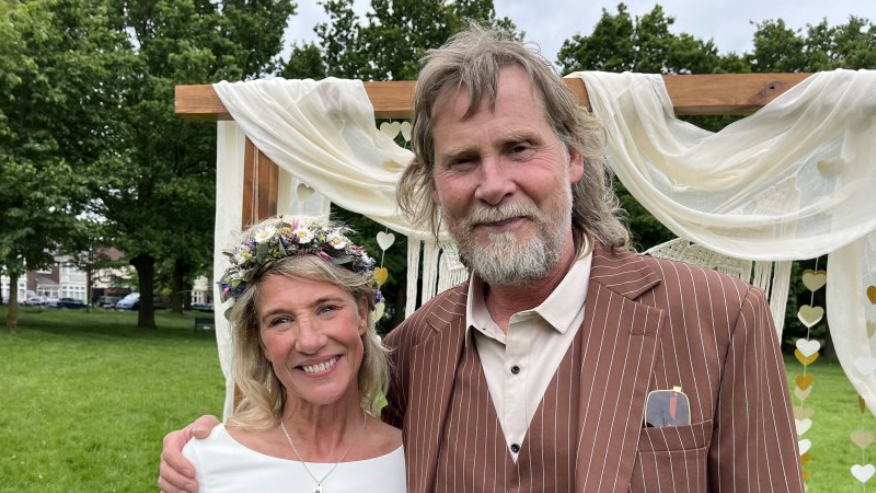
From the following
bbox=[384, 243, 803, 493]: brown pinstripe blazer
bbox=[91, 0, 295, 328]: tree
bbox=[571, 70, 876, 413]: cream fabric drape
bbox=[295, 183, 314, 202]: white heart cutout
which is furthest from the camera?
bbox=[91, 0, 295, 328]: tree

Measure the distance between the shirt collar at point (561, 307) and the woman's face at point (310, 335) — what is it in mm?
387

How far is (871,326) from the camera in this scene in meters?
3.12

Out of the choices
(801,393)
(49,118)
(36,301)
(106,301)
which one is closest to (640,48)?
(49,118)

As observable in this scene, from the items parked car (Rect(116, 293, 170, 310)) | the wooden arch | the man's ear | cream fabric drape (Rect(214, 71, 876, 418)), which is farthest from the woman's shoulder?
parked car (Rect(116, 293, 170, 310))

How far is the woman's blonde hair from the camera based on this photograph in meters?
1.95

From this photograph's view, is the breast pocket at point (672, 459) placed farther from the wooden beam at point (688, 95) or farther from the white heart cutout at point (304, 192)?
the white heart cutout at point (304, 192)

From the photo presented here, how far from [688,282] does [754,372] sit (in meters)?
0.24

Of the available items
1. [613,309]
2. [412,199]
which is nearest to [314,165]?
[412,199]

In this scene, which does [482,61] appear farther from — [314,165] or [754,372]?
[314,165]

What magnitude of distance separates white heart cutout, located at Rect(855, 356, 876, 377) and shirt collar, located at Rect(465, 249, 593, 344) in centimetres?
213

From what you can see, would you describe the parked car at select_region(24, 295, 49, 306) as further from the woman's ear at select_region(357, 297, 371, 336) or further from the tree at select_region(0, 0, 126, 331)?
the woman's ear at select_region(357, 297, 371, 336)

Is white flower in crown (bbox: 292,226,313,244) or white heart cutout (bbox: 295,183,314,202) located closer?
white flower in crown (bbox: 292,226,313,244)

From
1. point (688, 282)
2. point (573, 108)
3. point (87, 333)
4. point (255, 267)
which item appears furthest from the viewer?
point (87, 333)

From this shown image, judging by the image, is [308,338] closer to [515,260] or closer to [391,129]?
[515,260]
